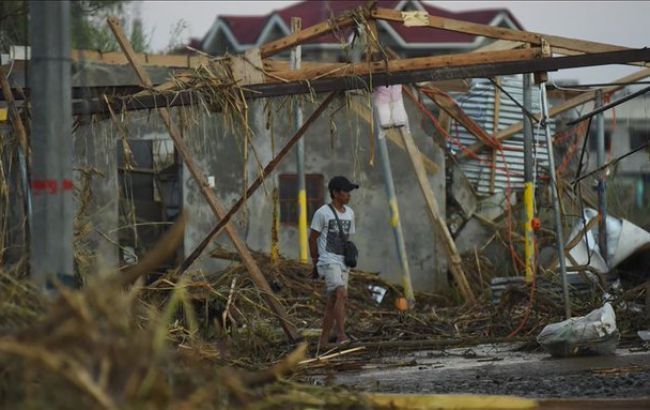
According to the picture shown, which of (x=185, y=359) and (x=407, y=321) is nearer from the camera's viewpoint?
(x=185, y=359)

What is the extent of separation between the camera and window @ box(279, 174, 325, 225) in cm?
2241

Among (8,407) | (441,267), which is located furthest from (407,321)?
(8,407)

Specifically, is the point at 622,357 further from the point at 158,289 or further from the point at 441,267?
the point at 441,267

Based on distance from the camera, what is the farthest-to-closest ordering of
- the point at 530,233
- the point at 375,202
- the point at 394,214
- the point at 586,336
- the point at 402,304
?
the point at 375,202 → the point at 394,214 → the point at 402,304 → the point at 530,233 → the point at 586,336

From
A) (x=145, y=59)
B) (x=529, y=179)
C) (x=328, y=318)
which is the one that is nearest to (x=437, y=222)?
(x=529, y=179)

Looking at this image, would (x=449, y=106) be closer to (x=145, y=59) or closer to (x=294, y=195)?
(x=294, y=195)

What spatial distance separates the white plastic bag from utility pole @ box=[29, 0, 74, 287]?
7462 millimetres

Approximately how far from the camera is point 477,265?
21.6 metres

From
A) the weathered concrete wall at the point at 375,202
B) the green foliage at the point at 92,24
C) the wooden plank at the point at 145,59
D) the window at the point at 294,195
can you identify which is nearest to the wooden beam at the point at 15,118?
the wooden plank at the point at 145,59

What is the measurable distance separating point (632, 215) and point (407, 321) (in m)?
7.69

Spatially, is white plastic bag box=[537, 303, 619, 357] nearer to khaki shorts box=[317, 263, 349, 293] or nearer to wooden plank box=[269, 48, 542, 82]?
khaki shorts box=[317, 263, 349, 293]

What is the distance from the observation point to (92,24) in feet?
118

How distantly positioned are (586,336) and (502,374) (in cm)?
169

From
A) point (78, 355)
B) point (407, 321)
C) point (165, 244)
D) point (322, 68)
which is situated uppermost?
point (322, 68)
